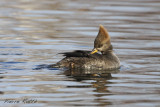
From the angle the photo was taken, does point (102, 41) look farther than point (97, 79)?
Yes

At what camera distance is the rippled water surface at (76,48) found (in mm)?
8062

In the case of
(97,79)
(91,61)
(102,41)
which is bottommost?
(97,79)

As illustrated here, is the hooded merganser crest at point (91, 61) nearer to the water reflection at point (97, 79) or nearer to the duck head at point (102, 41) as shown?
the duck head at point (102, 41)

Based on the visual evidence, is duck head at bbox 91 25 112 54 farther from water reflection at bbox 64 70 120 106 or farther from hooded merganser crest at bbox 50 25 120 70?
water reflection at bbox 64 70 120 106

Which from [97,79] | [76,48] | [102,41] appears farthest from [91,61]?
[76,48]

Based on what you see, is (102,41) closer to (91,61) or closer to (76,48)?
(91,61)

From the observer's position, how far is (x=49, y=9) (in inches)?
841

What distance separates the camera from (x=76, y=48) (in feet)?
43.6

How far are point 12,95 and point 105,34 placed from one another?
350cm

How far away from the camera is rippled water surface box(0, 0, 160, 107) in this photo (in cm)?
806

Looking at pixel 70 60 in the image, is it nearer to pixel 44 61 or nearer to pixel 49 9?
pixel 44 61

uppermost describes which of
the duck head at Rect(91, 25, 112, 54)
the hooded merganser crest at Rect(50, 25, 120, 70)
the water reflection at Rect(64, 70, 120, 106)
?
the duck head at Rect(91, 25, 112, 54)

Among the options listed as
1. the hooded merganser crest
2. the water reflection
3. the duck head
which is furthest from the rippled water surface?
the duck head

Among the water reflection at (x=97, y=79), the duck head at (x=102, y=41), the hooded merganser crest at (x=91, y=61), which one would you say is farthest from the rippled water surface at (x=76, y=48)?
the duck head at (x=102, y=41)
